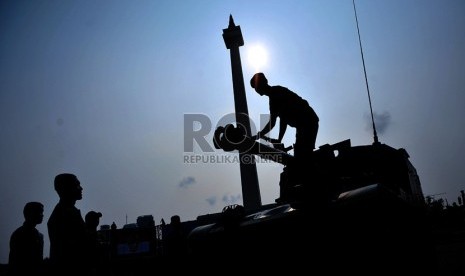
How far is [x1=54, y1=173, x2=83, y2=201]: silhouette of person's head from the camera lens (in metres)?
2.94

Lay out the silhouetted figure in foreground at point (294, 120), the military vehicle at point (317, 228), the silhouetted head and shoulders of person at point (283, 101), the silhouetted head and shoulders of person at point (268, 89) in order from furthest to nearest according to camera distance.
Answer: the silhouetted head and shoulders of person at point (268, 89) < the silhouetted head and shoulders of person at point (283, 101) < the silhouetted figure in foreground at point (294, 120) < the military vehicle at point (317, 228)

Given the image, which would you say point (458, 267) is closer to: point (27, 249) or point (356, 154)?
point (356, 154)

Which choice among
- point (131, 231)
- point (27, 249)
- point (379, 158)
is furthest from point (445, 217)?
point (27, 249)

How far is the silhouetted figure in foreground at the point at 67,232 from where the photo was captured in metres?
2.61

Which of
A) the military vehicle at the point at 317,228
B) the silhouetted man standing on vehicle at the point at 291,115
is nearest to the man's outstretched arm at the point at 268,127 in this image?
the silhouetted man standing on vehicle at the point at 291,115

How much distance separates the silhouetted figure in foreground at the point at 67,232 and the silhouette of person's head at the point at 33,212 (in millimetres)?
1218

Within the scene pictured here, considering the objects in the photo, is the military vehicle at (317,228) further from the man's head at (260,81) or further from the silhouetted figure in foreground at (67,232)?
the silhouetted figure in foreground at (67,232)

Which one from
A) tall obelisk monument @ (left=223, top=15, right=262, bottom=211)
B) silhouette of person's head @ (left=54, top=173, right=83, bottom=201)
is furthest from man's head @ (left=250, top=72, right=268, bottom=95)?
tall obelisk monument @ (left=223, top=15, right=262, bottom=211)

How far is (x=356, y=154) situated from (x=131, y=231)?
510 inches

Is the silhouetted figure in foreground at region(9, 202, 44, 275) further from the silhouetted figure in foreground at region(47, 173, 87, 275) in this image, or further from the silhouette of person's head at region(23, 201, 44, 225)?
the silhouetted figure in foreground at region(47, 173, 87, 275)

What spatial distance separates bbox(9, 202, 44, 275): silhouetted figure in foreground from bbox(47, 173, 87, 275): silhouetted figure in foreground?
3.61 ft

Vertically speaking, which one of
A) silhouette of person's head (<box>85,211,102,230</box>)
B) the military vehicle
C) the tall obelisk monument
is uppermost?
the tall obelisk monument

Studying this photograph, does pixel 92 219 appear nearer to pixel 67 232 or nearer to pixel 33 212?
pixel 33 212

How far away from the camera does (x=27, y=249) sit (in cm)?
352
